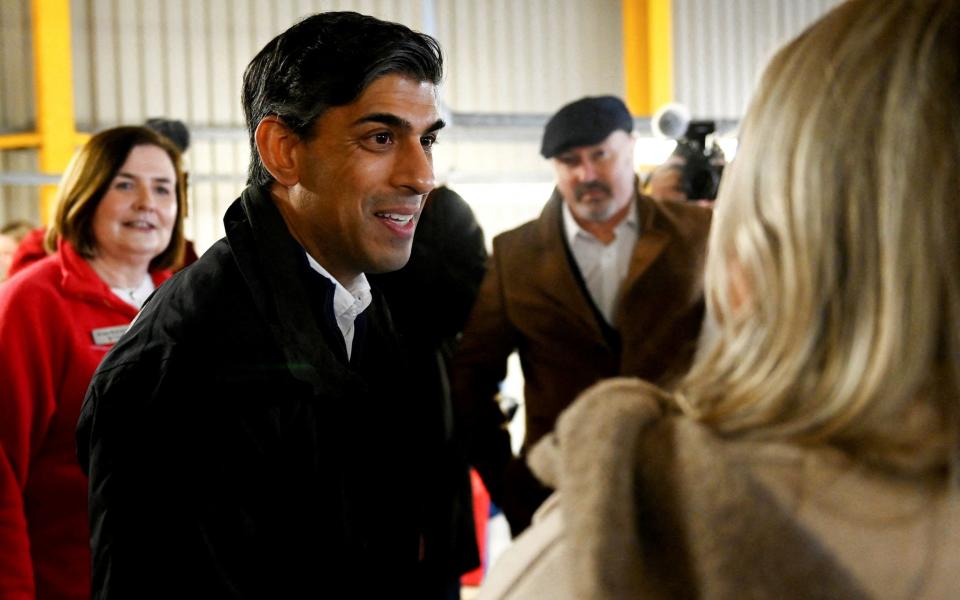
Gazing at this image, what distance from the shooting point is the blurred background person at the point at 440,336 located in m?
1.49

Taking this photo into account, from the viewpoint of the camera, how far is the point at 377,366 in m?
1.35

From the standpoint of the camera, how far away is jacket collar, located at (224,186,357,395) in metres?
1.18

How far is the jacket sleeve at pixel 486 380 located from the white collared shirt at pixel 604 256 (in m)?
0.23

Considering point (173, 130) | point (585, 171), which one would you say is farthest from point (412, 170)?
point (173, 130)

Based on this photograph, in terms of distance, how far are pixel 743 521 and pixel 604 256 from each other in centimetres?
214

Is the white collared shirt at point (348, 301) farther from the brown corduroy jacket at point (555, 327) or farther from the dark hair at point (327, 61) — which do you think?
the brown corduroy jacket at point (555, 327)

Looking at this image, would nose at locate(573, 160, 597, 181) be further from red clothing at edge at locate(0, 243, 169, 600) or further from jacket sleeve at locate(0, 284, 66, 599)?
jacket sleeve at locate(0, 284, 66, 599)

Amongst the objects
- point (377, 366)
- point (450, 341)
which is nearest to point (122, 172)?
point (450, 341)

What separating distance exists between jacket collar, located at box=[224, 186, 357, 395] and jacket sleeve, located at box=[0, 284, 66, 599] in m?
0.89

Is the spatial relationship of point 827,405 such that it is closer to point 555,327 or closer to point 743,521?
point 743,521

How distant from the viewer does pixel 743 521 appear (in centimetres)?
62

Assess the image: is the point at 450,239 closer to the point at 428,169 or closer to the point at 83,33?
the point at 428,169

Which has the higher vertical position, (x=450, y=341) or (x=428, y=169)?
(x=428, y=169)

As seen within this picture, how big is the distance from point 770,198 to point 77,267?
1751 millimetres
